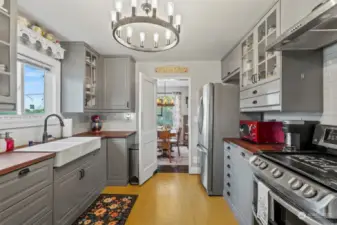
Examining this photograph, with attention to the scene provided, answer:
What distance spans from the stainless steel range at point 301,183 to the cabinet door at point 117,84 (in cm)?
288

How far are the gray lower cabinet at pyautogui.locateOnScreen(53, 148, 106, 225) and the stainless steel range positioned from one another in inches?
72.1

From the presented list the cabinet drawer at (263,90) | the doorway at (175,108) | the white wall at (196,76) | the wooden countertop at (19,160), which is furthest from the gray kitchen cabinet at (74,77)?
the doorway at (175,108)

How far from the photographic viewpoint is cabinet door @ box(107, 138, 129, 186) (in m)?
3.78

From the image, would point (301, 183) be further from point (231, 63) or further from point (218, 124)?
point (231, 63)

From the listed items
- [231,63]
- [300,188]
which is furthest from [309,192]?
[231,63]

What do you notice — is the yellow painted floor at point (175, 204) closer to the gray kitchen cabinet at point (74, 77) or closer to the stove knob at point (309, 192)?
the gray kitchen cabinet at point (74, 77)

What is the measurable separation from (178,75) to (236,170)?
8.49 ft

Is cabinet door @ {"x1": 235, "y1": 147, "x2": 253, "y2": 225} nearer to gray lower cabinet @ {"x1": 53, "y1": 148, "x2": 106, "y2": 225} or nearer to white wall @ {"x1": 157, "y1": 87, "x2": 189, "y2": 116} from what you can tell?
gray lower cabinet @ {"x1": 53, "y1": 148, "x2": 106, "y2": 225}

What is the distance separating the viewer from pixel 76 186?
2529 millimetres

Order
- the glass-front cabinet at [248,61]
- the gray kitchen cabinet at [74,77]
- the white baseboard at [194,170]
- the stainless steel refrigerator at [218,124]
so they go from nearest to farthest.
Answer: the glass-front cabinet at [248,61] < the stainless steel refrigerator at [218,124] < the gray kitchen cabinet at [74,77] < the white baseboard at [194,170]

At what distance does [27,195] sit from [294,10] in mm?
2612

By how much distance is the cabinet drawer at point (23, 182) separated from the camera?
4.81 feet

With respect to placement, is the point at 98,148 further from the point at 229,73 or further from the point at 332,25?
the point at 332,25

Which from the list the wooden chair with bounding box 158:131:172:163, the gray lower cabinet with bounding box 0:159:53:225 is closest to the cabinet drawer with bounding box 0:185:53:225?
the gray lower cabinet with bounding box 0:159:53:225
